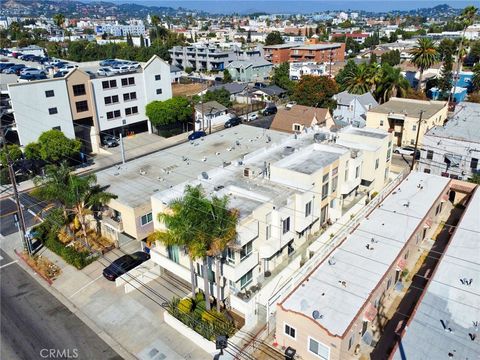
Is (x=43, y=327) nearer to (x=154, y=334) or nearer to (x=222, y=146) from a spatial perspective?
(x=154, y=334)

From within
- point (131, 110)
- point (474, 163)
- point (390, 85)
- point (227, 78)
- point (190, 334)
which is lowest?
point (190, 334)

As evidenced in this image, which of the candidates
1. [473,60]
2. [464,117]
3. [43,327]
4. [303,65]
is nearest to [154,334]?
[43,327]

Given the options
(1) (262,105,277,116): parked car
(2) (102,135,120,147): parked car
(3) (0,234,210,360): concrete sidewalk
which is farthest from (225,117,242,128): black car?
(3) (0,234,210,360): concrete sidewalk

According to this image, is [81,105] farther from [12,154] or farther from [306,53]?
[306,53]

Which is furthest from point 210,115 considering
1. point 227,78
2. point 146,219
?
point 227,78

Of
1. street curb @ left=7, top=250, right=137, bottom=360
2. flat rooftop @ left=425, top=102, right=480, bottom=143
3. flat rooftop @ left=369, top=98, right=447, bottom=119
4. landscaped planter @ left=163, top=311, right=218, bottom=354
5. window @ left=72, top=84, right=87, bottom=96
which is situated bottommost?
street curb @ left=7, top=250, right=137, bottom=360

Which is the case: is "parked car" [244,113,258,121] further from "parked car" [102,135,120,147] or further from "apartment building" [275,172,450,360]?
"apartment building" [275,172,450,360]

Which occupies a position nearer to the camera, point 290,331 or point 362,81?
point 290,331
